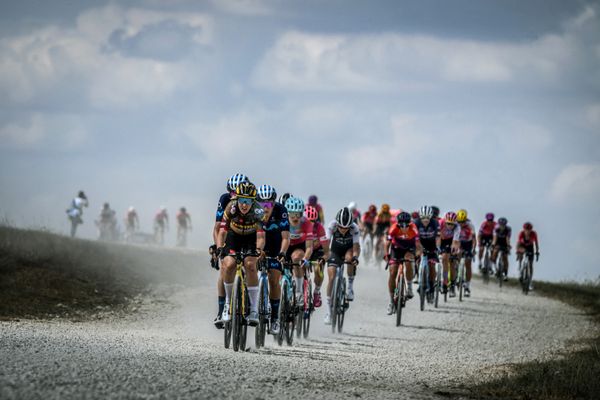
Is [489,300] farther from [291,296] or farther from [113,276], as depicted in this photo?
[291,296]

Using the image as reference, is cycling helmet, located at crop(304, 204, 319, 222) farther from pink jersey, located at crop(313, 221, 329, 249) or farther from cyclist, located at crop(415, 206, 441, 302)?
cyclist, located at crop(415, 206, 441, 302)

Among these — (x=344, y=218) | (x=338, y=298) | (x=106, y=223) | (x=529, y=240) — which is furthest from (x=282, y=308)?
(x=106, y=223)

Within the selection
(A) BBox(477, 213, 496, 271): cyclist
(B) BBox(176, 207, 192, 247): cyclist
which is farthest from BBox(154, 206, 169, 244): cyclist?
(A) BBox(477, 213, 496, 271): cyclist

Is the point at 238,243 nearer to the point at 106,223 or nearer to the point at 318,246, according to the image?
the point at 318,246

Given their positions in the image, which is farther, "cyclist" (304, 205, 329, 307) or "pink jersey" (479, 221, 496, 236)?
"pink jersey" (479, 221, 496, 236)

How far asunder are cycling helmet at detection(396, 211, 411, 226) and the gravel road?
2491 millimetres

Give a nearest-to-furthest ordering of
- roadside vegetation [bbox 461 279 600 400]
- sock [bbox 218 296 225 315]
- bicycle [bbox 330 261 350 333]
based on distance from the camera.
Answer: roadside vegetation [bbox 461 279 600 400] < sock [bbox 218 296 225 315] < bicycle [bbox 330 261 350 333]

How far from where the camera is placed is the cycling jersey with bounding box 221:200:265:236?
14.9 metres

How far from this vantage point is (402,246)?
78.7 feet

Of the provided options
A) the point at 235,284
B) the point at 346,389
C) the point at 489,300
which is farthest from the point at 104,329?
the point at 489,300

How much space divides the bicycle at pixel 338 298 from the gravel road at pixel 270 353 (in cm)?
32

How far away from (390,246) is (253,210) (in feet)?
32.3

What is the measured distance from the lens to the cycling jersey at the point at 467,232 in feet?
106

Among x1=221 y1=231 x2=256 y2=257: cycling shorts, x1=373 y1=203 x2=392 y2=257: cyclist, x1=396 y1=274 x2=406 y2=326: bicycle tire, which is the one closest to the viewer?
x1=221 y1=231 x2=256 y2=257: cycling shorts
